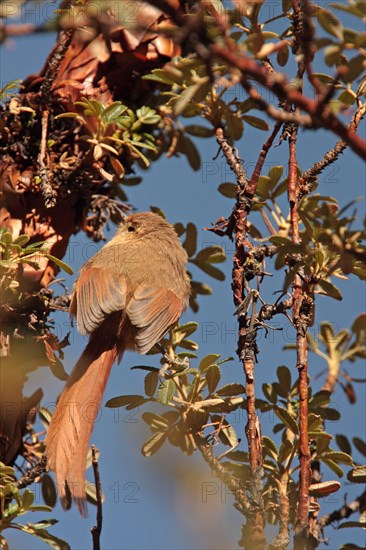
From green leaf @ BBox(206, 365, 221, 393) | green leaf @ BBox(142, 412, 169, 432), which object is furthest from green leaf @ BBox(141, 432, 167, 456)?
green leaf @ BBox(206, 365, 221, 393)

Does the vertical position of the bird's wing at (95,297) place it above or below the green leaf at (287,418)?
above

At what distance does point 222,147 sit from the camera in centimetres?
304

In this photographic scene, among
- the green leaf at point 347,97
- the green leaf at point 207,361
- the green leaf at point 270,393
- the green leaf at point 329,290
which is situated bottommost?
the green leaf at point 270,393

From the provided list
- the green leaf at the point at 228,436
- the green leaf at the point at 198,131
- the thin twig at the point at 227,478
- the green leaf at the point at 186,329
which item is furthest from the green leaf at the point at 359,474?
the green leaf at the point at 198,131

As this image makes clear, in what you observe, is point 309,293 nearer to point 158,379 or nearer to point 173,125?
point 158,379

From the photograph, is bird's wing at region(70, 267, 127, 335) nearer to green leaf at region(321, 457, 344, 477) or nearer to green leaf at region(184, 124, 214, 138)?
green leaf at region(184, 124, 214, 138)

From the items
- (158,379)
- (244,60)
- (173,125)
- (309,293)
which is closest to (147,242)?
(173,125)

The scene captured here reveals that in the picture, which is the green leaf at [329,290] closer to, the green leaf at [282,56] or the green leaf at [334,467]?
the green leaf at [334,467]

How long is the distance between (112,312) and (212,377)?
0.82 meters

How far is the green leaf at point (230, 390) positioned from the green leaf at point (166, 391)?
194 millimetres

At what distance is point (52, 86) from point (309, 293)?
1605 mm

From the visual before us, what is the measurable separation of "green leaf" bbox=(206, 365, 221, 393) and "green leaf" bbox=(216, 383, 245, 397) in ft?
0.09

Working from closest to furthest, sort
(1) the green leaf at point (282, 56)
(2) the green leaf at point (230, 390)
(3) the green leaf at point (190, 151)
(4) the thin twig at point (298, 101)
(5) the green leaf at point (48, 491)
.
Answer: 1. (4) the thin twig at point (298, 101)
2. (2) the green leaf at point (230, 390)
3. (1) the green leaf at point (282, 56)
4. (5) the green leaf at point (48, 491)
5. (3) the green leaf at point (190, 151)

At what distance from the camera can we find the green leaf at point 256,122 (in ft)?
11.0
